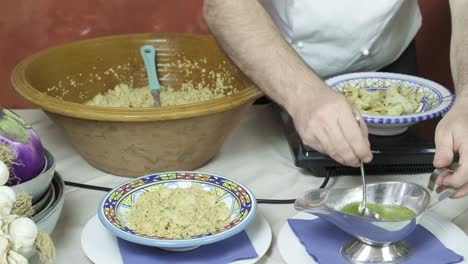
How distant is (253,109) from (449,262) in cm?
66

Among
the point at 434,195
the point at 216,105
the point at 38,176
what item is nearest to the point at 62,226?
the point at 38,176

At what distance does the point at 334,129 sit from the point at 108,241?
0.35m

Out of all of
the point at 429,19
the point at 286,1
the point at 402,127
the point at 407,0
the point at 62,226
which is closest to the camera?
the point at 62,226

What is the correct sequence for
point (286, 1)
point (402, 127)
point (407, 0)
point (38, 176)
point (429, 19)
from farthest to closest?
1. point (429, 19)
2. point (407, 0)
3. point (286, 1)
4. point (402, 127)
5. point (38, 176)

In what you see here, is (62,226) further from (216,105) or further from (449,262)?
(449,262)

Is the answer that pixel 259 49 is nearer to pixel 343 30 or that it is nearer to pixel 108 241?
pixel 343 30

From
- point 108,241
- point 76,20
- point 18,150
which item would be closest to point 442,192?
point 108,241

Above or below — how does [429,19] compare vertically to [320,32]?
below

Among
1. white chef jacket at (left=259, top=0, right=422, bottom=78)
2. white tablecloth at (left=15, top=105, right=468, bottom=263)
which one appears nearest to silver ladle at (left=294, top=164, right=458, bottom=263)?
white tablecloth at (left=15, top=105, right=468, bottom=263)

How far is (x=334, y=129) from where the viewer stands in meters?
0.93

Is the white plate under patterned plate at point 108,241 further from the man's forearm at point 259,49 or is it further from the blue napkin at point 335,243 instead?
the man's forearm at point 259,49

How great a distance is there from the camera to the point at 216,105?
3.45 ft

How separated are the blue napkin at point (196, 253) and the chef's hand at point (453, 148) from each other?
28 cm

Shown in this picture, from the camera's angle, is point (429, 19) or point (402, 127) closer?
point (402, 127)
